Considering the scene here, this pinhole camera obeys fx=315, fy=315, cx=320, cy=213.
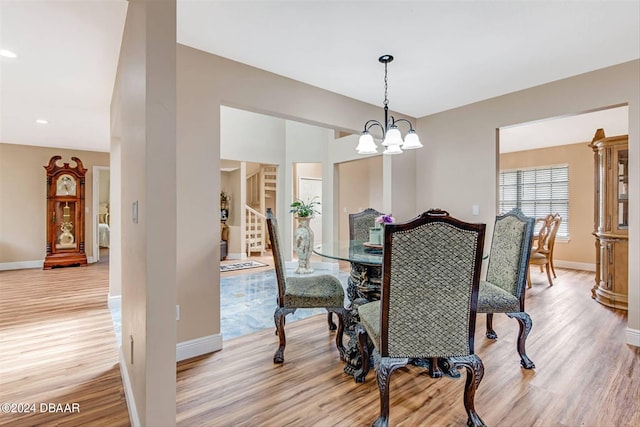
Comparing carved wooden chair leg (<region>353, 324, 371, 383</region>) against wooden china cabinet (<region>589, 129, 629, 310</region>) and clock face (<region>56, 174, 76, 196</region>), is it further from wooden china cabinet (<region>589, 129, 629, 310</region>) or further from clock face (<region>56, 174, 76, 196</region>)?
clock face (<region>56, 174, 76, 196</region>)

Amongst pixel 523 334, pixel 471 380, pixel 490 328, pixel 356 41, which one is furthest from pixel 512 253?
pixel 356 41

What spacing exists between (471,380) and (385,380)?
17.6 inches

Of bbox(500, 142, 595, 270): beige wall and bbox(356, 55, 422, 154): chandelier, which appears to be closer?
bbox(356, 55, 422, 154): chandelier

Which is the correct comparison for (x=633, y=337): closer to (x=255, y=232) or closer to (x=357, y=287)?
(x=357, y=287)

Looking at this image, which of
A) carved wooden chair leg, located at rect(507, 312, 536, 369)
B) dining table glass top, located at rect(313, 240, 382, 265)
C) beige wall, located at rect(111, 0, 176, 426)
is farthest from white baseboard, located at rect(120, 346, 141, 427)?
carved wooden chair leg, located at rect(507, 312, 536, 369)

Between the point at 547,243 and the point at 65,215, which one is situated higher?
the point at 65,215

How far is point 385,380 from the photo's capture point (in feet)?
5.26

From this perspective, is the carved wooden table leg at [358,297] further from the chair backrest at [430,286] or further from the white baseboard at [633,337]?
the white baseboard at [633,337]

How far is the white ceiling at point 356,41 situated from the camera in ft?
6.45

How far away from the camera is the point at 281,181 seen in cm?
649

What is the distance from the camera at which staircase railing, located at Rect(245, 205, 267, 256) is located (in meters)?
→ 7.58

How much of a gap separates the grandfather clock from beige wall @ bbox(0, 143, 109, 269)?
15.1 inches

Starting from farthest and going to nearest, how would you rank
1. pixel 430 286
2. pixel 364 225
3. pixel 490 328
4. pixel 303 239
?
pixel 303 239
pixel 364 225
pixel 490 328
pixel 430 286

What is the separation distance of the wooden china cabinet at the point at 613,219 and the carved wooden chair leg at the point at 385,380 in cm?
356
